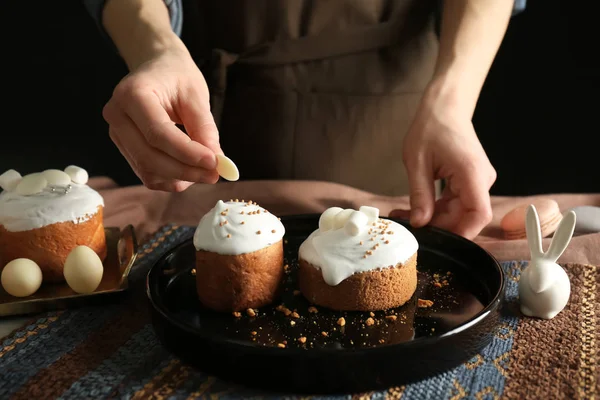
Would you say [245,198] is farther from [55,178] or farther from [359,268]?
[359,268]

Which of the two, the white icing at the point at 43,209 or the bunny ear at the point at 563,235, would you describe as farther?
the white icing at the point at 43,209

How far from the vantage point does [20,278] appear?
1.04m

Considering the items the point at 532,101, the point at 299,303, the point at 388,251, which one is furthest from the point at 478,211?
the point at 532,101

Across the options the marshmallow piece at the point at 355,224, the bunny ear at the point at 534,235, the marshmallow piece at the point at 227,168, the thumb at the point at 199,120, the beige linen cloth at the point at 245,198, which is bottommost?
the beige linen cloth at the point at 245,198

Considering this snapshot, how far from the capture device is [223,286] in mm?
973

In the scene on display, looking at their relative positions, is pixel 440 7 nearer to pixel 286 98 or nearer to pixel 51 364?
pixel 286 98

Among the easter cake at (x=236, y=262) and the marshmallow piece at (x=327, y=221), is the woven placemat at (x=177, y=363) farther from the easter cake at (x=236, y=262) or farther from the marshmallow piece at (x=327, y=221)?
A: the marshmallow piece at (x=327, y=221)

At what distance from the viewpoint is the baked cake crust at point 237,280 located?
3.19 ft

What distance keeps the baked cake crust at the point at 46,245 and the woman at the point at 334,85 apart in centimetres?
17

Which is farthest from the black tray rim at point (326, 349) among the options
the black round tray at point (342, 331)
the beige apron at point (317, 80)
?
the beige apron at point (317, 80)

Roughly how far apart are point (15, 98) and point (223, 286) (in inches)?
62.0

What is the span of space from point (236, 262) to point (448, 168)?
0.47 metres

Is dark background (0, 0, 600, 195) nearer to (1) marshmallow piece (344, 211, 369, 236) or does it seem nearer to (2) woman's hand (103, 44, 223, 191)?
(2) woman's hand (103, 44, 223, 191)

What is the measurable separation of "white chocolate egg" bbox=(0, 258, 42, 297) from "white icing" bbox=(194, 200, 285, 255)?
0.93 feet
